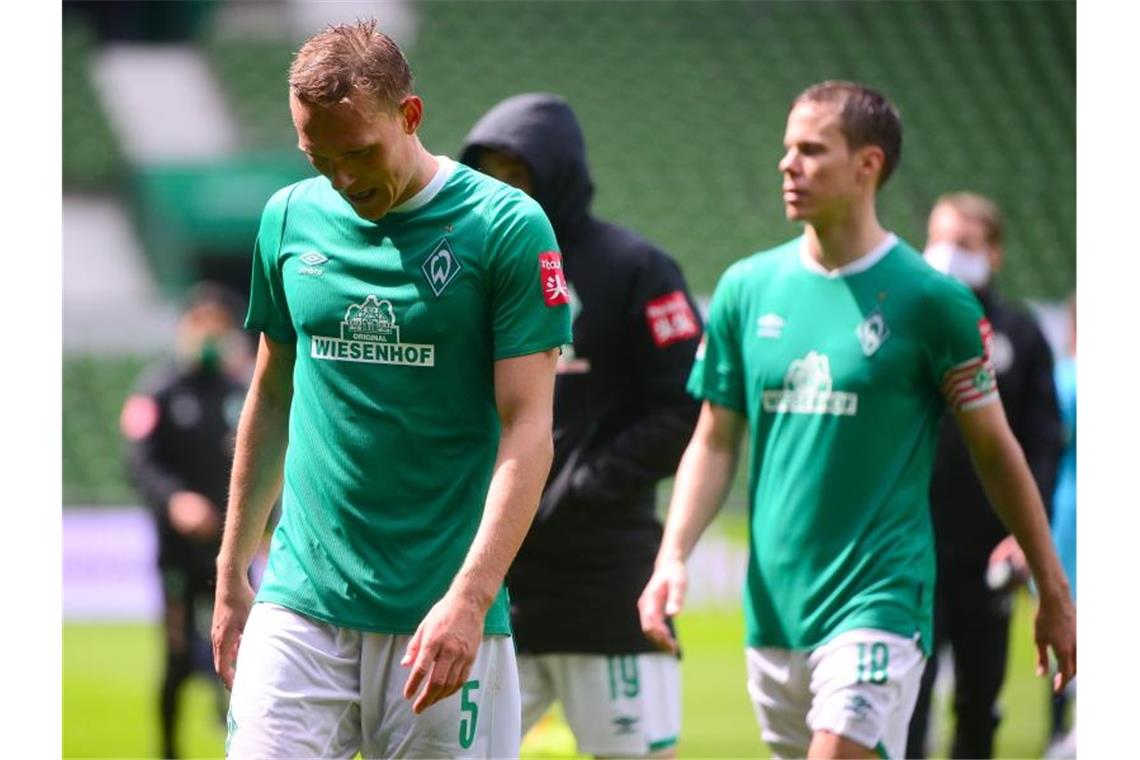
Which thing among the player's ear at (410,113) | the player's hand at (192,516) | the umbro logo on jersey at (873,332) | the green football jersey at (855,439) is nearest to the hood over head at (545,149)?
the green football jersey at (855,439)

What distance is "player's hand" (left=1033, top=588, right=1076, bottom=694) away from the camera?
4203 mm

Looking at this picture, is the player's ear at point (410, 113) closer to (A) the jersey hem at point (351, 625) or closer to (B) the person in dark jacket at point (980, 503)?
(A) the jersey hem at point (351, 625)

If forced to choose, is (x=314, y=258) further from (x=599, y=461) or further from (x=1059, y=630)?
(x=1059, y=630)

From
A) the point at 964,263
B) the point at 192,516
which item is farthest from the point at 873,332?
the point at 192,516

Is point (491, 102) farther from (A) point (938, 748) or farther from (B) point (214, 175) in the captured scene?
(A) point (938, 748)

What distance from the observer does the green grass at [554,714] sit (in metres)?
8.20

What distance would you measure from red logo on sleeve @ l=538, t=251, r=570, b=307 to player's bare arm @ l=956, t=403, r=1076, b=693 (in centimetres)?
142

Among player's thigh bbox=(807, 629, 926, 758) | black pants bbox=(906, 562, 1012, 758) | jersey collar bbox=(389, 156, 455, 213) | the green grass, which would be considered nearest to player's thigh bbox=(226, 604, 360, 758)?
jersey collar bbox=(389, 156, 455, 213)

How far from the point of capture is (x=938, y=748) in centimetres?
790

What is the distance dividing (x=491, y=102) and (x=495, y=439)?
646 inches

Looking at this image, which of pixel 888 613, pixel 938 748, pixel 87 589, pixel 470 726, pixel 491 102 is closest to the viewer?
pixel 470 726

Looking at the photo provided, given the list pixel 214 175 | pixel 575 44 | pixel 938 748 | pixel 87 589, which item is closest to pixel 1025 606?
pixel 938 748

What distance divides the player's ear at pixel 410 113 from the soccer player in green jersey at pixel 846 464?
1.43 m

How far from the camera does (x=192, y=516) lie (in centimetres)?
805
